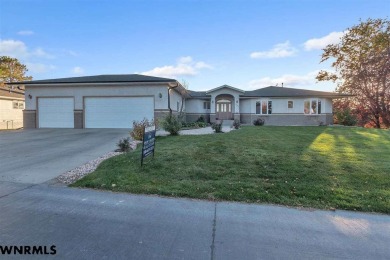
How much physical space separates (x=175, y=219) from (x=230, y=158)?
4169 mm

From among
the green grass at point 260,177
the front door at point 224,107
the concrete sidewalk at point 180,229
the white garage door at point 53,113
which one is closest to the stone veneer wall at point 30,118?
the white garage door at point 53,113

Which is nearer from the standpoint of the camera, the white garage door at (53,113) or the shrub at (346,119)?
the white garage door at (53,113)

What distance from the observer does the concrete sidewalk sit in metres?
2.90

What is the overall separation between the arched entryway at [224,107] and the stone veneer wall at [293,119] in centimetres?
202

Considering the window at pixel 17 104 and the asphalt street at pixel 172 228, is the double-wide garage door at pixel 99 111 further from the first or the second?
the asphalt street at pixel 172 228

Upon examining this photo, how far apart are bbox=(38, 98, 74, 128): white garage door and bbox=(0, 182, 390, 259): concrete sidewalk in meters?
17.0

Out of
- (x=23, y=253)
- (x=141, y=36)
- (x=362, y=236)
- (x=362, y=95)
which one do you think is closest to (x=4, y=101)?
(x=141, y=36)

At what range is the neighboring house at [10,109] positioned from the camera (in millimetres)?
25109

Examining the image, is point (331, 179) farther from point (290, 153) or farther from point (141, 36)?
point (141, 36)

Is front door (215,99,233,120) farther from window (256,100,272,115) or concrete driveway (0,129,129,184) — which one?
concrete driveway (0,129,129,184)

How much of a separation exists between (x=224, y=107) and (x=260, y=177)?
2407cm

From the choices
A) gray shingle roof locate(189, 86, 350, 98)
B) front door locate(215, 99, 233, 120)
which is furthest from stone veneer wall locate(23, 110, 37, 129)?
front door locate(215, 99, 233, 120)

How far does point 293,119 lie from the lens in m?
27.4

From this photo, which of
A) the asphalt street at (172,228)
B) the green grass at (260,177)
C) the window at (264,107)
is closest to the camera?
the asphalt street at (172,228)
